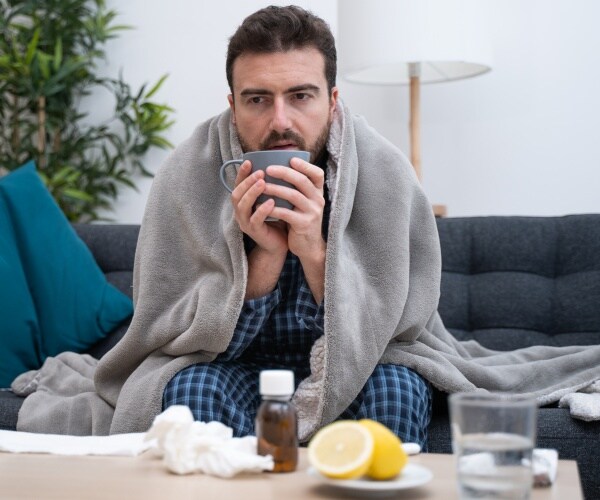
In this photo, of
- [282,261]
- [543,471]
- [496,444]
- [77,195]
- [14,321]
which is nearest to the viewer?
[496,444]

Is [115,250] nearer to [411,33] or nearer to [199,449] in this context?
[411,33]

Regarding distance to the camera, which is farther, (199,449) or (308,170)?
(308,170)

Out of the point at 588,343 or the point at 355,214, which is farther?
the point at 588,343

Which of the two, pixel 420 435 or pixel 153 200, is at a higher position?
pixel 153 200

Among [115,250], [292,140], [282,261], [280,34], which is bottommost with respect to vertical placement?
[115,250]

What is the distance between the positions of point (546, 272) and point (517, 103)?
0.88m

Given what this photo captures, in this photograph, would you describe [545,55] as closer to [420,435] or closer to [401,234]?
[401,234]

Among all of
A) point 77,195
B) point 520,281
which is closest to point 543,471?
point 520,281

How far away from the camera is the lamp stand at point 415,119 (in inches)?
108

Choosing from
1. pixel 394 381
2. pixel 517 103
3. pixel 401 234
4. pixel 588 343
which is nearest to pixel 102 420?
pixel 394 381

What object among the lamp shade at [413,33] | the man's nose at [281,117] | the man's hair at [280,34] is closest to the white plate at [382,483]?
the man's nose at [281,117]

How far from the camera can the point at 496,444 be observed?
0.82 meters

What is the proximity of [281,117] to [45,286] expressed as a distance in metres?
0.86

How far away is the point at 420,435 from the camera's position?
161 centimetres
